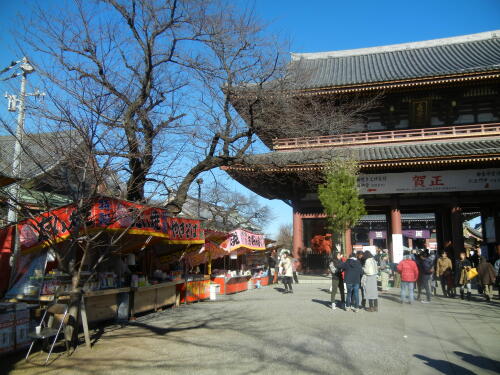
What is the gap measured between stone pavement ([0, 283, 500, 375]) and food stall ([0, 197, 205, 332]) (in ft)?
2.30

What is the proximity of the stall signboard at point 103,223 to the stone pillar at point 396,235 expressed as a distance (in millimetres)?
11341

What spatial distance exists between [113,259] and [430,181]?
14.4m

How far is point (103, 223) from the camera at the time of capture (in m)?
7.58

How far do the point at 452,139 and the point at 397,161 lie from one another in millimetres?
3083

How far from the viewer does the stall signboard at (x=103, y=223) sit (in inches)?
268

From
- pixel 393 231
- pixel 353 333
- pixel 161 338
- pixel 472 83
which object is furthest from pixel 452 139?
pixel 161 338

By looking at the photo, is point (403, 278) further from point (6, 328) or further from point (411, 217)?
point (411, 217)

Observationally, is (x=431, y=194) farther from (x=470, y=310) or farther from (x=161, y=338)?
(x=161, y=338)

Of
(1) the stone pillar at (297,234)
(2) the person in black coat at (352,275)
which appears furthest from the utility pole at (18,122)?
(1) the stone pillar at (297,234)

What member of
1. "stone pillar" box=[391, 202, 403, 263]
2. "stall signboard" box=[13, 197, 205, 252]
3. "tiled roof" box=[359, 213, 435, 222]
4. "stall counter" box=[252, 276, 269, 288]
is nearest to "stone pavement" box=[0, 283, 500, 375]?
"stall signboard" box=[13, 197, 205, 252]

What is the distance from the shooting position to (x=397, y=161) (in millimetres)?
16828

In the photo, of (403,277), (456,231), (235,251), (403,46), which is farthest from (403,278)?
(403,46)

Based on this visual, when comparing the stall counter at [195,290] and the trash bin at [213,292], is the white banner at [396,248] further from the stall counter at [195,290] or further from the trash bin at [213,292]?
the stall counter at [195,290]

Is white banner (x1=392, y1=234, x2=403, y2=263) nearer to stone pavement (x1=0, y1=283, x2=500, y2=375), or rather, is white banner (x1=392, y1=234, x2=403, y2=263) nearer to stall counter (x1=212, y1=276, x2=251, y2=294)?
stall counter (x1=212, y1=276, x2=251, y2=294)
